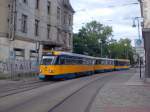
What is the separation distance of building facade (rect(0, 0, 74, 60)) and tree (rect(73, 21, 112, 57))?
26888 millimetres

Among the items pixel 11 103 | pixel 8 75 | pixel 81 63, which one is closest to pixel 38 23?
pixel 81 63

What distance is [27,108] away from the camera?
12.2 m

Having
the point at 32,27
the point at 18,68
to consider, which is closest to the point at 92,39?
the point at 32,27

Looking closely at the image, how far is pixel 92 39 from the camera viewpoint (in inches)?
3472

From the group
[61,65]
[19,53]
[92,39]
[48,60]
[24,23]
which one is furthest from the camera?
[92,39]

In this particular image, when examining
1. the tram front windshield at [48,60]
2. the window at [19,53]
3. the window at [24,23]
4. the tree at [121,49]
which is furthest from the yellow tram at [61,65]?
the tree at [121,49]

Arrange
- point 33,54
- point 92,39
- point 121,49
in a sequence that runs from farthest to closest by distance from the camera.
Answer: point 121,49 < point 92,39 < point 33,54

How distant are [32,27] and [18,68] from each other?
637cm

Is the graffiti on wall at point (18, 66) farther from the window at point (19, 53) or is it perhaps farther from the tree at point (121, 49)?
the tree at point (121, 49)

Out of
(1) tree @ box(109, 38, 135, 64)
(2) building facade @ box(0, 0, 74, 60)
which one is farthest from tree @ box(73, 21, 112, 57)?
(2) building facade @ box(0, 0, 74, 60)

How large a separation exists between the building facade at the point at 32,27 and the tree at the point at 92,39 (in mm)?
26888

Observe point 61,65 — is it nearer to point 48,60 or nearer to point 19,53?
point 48,60

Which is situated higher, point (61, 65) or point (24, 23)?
point (24, 23)

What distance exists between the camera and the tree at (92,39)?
8100 cm
